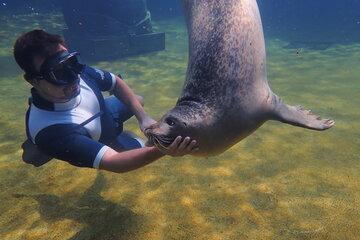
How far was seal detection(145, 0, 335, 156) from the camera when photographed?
2495 mm

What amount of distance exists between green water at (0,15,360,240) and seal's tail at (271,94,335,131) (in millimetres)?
1255

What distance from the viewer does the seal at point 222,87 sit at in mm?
2495

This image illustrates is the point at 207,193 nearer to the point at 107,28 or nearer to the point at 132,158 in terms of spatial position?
the point at 132,158

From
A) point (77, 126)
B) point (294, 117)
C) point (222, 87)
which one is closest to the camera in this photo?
point (222, 87)

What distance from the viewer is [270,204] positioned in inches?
167

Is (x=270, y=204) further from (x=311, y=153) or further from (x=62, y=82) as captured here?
(x=62, y=82)

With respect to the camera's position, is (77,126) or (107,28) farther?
(107,28)

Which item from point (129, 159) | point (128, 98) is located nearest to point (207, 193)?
point (129, 159)

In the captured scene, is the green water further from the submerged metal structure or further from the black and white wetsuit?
the submerged metal structure

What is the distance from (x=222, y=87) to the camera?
2645 millimetres

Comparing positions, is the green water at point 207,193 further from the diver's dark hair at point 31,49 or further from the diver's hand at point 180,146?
the diver's dark hair at point 31,49

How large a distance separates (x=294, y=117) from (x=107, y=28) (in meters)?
14.0

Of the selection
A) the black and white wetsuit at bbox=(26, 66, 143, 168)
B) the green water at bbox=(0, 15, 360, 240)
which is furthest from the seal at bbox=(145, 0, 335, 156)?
the green water at bbox=(0, 15, 360, 240)

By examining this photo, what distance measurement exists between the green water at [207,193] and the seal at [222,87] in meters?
1.38
